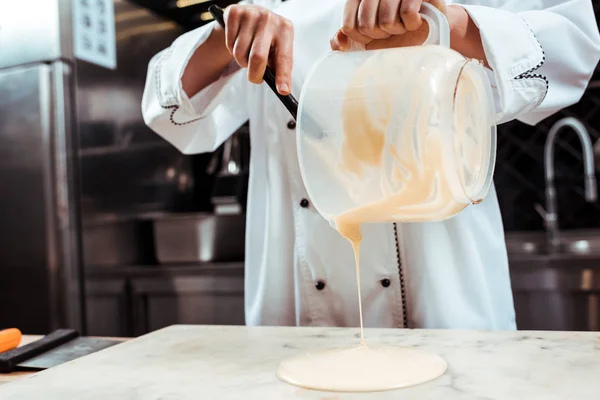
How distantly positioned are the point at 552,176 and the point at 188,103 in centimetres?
196

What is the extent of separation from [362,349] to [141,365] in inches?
10.9

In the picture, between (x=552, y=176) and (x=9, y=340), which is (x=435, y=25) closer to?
(x=9, y=340)

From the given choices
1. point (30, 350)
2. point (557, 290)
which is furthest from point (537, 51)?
point (557, 290)

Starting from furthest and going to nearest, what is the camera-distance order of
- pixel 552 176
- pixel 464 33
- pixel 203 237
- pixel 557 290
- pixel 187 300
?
1. pixel 552 176
2. pixel 203 237
3. pixel 187 300
4. pixel 557 290
5. pixel 464 33

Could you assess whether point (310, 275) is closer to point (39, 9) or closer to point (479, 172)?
point (479, 172)

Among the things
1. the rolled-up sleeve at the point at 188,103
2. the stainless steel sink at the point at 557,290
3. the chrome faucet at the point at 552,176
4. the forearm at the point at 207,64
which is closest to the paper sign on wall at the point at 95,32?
the rolled-up sleeve at the point at 188,103

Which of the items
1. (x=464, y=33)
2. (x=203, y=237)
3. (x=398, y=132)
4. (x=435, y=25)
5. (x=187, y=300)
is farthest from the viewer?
(x=203, y=237)

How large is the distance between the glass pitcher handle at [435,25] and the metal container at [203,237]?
5.65 ft

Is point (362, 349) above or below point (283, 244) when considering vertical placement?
below

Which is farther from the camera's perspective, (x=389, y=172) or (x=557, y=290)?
(x=557, y=290)

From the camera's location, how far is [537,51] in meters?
0.90

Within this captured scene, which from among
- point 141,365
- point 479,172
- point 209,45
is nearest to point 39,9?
point 209,45

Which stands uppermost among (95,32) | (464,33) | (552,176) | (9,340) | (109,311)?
(95,32)

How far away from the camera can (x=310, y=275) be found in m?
1.10
